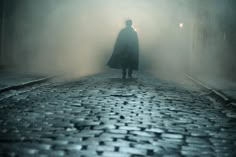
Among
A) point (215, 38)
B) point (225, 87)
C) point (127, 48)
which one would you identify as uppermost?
point (215, 38)

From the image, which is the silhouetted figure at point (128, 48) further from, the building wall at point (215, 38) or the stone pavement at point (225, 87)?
the building wall at point (215, 38)

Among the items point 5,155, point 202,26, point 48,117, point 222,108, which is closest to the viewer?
point 5,155

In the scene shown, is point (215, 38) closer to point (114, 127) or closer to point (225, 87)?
point (225, 87)

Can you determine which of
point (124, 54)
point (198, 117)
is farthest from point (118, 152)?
point (124, 54)

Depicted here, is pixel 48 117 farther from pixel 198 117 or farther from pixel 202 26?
pixel 202 26

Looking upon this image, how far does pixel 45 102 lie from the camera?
8664mm

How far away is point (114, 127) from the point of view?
5801 mm

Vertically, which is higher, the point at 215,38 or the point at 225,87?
the point at 215,38

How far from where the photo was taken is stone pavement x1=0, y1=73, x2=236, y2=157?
14.8ft

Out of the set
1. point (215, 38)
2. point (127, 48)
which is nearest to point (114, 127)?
point (127, 48)

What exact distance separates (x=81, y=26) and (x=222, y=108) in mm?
26488

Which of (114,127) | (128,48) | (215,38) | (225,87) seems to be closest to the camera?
(114,127)

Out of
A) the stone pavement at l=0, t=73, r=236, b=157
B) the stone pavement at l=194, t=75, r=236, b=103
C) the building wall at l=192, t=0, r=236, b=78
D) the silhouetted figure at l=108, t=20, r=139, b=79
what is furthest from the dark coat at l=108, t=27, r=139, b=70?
the stone pavement at l=0, t=73, r=236, b=157

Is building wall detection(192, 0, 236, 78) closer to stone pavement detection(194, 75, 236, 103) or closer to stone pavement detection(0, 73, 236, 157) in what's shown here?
stone pavement detection(194, 75, 236, 103)
